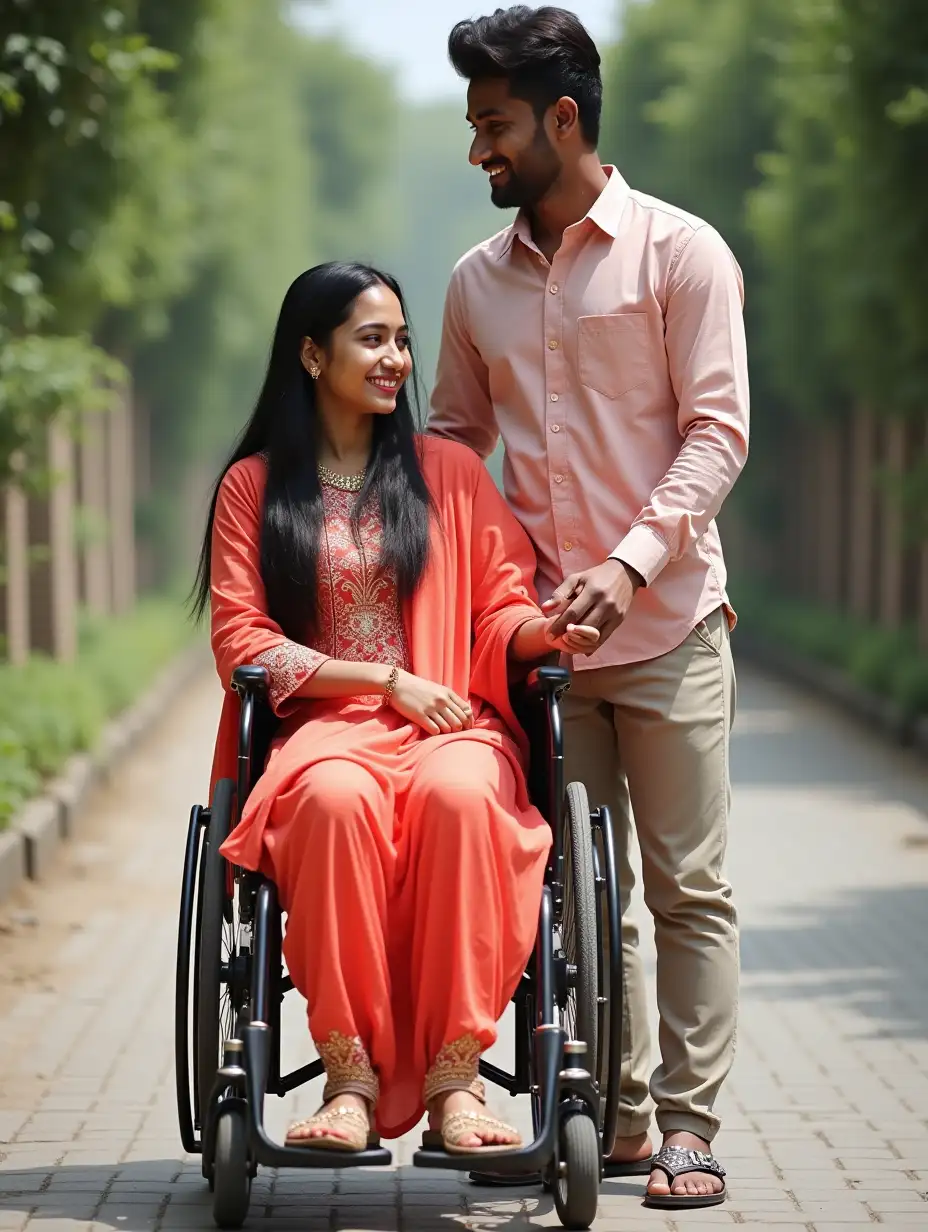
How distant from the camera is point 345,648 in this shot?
4918mm

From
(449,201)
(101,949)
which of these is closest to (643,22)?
(101,949)

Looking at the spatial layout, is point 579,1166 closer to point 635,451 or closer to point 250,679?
point 250,679

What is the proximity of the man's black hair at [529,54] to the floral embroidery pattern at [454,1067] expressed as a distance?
1934mm

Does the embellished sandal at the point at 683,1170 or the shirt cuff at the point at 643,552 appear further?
the embellished sandal at the point at 683,1170

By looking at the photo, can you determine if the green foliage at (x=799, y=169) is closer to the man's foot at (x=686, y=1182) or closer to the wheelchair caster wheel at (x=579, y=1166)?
the man's foot at (x=686, y=1182)

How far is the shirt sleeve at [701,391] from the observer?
4820mm

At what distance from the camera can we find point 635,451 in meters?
4.99

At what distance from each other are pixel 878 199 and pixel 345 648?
1025cm

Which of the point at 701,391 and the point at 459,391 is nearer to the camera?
the point at 701,391

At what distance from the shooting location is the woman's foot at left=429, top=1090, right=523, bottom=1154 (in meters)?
4.21

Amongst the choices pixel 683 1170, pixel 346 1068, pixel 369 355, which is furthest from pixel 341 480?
pixel 683 1170

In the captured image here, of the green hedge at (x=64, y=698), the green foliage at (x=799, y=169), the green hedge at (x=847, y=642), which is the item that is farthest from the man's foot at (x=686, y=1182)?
the green hedge at (x=847, y=642)

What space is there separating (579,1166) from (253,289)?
26.0m

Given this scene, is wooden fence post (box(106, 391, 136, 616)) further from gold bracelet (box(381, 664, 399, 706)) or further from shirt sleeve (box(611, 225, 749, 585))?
gold bracelet (box(381, 664, 399, 706))
